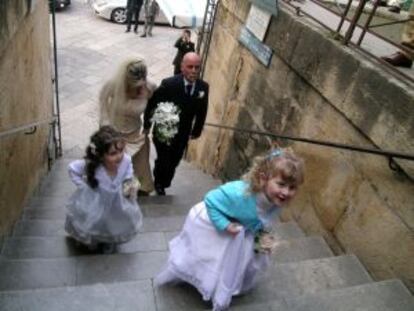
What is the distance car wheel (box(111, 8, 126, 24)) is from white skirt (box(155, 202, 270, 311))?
1353cm

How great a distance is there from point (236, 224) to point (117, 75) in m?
2.18

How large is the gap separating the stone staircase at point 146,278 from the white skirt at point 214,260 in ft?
0.47

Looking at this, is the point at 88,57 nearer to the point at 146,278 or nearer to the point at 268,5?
the point at 268,5

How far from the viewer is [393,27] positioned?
20.9ft

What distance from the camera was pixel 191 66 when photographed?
4.05 meters

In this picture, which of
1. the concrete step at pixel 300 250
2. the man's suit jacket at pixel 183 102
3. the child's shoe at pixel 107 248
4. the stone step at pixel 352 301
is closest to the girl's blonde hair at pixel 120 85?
the man's suit jacket at pixel 183 102

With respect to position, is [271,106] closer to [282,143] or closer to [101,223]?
[282,143]

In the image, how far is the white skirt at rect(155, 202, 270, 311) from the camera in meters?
2.51

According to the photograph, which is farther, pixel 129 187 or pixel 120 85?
pixel 120 85

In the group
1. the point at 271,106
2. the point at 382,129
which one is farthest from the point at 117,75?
the point at 382,129

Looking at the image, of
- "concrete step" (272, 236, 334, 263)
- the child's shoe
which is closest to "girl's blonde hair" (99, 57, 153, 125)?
the child's shoe

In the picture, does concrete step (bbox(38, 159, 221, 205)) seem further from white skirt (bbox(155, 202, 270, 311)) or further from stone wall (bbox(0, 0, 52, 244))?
white skirt (bbox(155, 202, 270, 311))

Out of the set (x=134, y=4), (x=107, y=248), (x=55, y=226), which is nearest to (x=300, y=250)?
(x=107, y=248)

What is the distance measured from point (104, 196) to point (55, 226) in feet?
4.16
